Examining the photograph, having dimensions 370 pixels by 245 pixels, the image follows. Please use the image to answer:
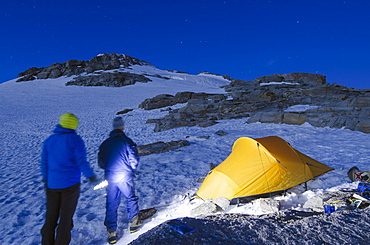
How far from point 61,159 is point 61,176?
0.25m

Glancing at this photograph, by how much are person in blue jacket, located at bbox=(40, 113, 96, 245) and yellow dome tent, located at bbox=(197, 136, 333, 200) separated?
3326 millimetres

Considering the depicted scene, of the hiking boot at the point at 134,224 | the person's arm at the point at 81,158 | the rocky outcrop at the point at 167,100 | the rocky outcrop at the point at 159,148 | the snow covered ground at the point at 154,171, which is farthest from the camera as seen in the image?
the rocky outcrop at the point at 167,100

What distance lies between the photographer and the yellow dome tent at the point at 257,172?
17.9ft

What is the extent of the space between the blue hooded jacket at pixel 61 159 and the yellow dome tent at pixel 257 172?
11.2ft

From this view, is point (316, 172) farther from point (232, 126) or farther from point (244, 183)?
point (232, 126)

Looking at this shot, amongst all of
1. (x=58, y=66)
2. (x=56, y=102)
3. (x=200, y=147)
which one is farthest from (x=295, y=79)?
(x=58, y=66)

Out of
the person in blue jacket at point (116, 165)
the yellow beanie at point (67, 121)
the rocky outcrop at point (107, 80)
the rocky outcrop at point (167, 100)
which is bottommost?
the person in blue jacket at point (116, 165)

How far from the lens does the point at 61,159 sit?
3.30 meters

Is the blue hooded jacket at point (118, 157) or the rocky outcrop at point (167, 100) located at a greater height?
the rocky outcrop at point (167, 100)

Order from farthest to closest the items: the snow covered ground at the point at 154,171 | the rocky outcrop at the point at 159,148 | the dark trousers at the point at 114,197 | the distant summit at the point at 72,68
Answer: the distant summit at the point at 72,68 < the rocky outcrop at the point at 159,148 < the snow covered ground at the point at 154,171 < the dark trousers at the point at 114,197

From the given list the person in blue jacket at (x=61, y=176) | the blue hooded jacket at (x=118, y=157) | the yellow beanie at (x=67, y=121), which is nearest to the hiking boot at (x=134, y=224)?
the blue hooded jacket at (x=118, y=157)

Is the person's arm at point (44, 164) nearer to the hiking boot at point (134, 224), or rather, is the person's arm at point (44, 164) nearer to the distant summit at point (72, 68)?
the hiking boot at point (134, 224)

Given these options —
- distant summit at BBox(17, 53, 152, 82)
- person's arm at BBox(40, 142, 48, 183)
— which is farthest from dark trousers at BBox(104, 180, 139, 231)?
distant summit at BBox(17, 53, 152, 82)

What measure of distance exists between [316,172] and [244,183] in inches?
109
